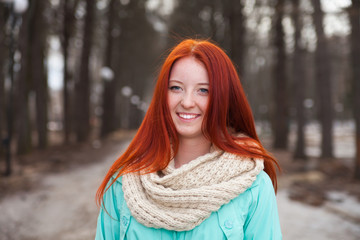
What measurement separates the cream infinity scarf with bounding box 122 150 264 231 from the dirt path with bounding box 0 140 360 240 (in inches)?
148

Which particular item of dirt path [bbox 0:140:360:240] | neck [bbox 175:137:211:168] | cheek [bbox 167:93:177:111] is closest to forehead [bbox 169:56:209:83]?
cheek [bbox 167:93:177:111]

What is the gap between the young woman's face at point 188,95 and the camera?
1791 millimetres

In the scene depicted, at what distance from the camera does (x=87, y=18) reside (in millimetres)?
16078

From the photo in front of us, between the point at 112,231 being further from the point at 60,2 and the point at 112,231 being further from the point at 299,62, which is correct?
the point at 60,2

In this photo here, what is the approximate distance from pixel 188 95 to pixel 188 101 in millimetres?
39

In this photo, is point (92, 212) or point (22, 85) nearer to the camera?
point (92, 212)

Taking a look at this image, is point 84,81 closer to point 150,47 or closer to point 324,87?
point 324,87

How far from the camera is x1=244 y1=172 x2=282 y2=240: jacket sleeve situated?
5.46ft

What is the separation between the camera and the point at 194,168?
178 cm

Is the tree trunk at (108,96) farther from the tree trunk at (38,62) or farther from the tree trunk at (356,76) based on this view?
the tree trunk at (356,76)

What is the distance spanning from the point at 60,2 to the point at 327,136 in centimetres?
1333

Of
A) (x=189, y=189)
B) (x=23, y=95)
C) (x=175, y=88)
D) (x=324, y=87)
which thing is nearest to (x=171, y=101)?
(x=175, y=88)

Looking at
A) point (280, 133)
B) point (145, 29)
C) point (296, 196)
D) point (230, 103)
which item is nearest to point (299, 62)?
point (280, 133)

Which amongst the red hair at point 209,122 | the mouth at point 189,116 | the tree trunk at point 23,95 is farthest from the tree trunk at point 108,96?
the mouth at point 189,116
